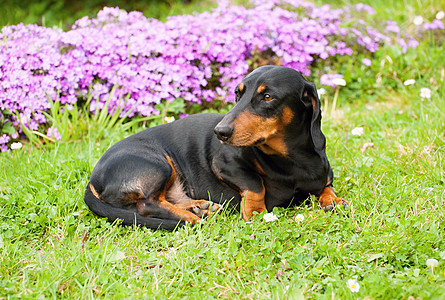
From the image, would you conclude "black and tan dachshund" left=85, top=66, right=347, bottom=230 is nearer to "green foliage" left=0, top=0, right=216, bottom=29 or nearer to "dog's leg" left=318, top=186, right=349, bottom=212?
"dog's leg" left=318, top=186, right=349, bottom=212

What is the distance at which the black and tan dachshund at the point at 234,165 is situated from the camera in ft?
9.08

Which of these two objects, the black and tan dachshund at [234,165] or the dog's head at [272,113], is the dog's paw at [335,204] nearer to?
the black and tan dachshund at [234,165]

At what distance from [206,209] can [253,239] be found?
56 cm

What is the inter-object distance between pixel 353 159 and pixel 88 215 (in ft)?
7.30

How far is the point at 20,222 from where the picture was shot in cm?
298

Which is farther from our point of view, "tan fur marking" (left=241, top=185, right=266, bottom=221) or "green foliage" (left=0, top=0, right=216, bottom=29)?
"green foliage" (left=0, top=0, right=216, bottom=29)

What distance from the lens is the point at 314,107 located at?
9.34ft

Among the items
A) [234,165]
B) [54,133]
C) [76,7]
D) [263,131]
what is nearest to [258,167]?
[234,165]

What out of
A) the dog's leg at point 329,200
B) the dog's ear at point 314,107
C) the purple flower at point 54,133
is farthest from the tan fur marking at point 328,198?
the purple flower at point 54,133

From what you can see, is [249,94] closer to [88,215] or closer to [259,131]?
[259,131]

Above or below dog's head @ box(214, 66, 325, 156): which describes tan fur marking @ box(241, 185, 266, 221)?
below

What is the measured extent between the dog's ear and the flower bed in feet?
6.89

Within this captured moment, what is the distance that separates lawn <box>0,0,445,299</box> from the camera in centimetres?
226

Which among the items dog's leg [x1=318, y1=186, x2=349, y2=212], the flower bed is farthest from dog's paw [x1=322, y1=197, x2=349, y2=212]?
the flower bed
